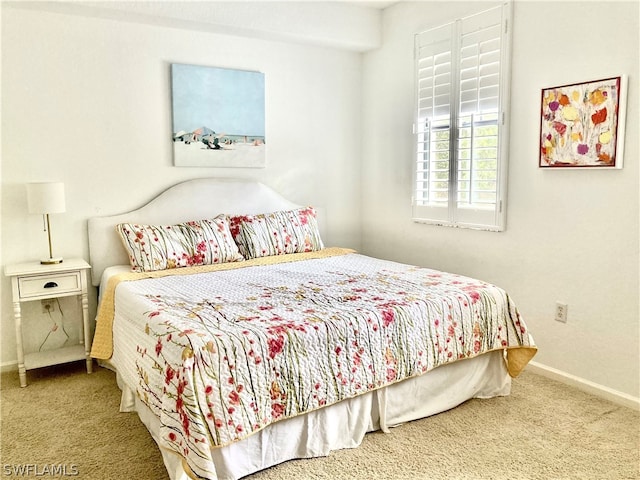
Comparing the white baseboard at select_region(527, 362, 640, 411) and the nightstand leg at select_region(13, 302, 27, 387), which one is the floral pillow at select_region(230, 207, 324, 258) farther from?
the white baseboard at select_region(527, 362, 640, 411)

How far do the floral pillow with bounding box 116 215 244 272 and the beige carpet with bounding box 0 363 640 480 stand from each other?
2.74 feet

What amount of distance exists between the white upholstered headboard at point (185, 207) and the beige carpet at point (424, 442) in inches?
37.3

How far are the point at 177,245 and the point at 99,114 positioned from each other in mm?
1052

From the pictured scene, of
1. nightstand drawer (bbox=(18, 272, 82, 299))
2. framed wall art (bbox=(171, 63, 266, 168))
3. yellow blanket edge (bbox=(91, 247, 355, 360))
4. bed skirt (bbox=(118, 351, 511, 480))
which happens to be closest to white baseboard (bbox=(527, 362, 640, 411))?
bed skirt (bbox=(118, 351, 511, 480))

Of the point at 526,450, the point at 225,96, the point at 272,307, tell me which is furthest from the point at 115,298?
the point at 526,450

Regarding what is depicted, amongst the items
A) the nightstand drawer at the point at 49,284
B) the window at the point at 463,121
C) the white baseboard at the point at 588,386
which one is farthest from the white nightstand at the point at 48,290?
the white baseboard at the point at 588,386

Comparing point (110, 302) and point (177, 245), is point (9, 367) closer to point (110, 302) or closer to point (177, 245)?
point (110, 302)

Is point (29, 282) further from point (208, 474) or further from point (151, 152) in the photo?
point (208, 474)

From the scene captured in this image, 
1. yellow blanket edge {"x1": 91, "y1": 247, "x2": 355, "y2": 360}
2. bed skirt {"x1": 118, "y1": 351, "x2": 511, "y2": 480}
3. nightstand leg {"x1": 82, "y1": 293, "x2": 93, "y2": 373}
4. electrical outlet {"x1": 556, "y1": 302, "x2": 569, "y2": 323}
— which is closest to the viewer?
bed skirt {"x1": 118, "y1": 351, "x2": 511, "y2": 480}

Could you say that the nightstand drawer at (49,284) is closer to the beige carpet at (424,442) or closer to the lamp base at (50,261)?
the lamp base at (50,261)

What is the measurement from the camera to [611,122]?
9.12ft

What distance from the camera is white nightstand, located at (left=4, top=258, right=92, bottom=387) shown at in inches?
120

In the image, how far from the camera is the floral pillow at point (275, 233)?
3.73 metres

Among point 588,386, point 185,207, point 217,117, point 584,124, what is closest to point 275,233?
point 185,207
